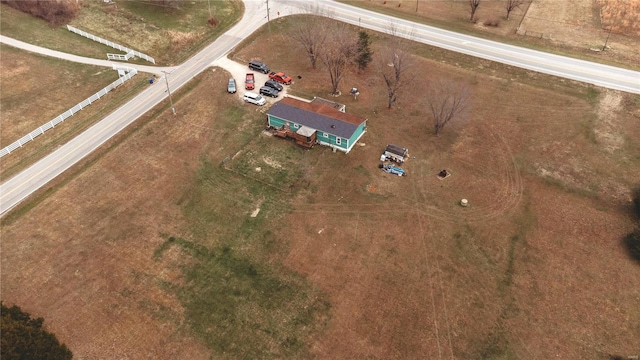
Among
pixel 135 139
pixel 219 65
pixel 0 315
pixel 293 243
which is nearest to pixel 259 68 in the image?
pixel 219 65

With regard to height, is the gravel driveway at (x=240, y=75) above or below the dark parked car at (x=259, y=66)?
below

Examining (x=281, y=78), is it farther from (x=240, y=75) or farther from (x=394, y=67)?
(x=394, y=67)

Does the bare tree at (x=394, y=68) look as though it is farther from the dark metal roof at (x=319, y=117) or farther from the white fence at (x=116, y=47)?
the white fence at (x=116, y=47)

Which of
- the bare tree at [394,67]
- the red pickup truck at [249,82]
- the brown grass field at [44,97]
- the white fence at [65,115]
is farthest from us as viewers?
A: the red pickup truck at [249,82]

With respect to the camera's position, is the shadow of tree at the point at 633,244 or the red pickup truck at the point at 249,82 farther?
the red pickup truck at the point at 249,82

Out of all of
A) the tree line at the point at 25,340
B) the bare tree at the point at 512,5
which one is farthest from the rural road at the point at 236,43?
the tree line at the point at 25,340

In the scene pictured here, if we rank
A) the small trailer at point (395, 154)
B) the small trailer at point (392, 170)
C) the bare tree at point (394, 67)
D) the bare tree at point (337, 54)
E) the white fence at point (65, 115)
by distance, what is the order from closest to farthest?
the small trailer at point (392, 170) < the small trailer at point (395, 154) < the white fence at point (65, 115) < the bare tree at point (394, 67) < the bare tree at point (337, 54)

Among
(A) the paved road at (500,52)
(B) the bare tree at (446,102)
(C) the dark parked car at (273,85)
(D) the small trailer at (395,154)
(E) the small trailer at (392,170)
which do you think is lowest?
(E) the small trailer at (392,170)

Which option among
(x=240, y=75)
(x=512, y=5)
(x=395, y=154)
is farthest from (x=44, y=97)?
(x=512, y=5)
